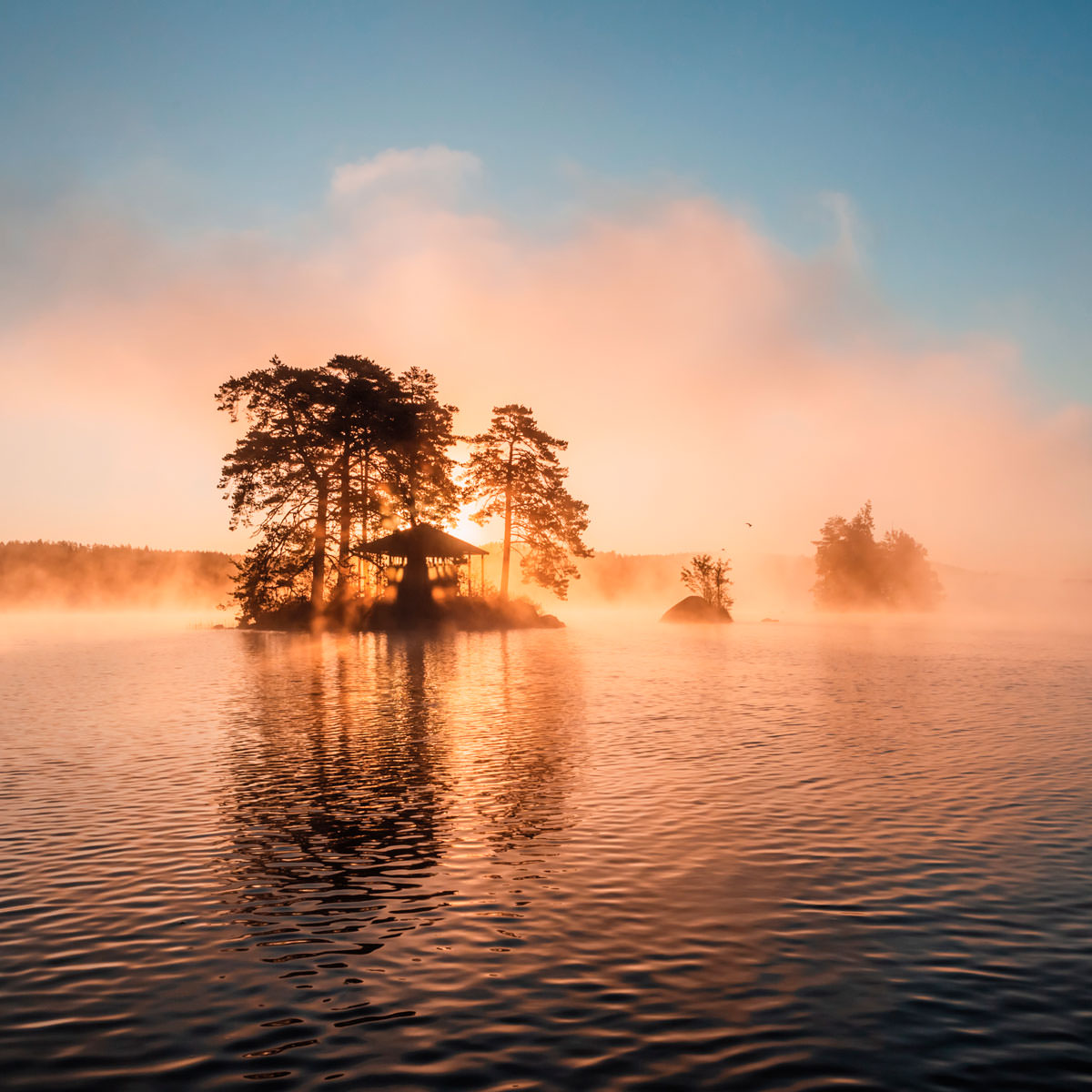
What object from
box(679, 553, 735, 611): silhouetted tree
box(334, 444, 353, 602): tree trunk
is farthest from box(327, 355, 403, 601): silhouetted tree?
box(679, 553, 735, 611): silhouetted tree

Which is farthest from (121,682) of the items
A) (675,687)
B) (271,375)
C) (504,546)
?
(504,546)

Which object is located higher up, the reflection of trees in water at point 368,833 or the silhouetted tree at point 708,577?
the silhouetted tree at point 708,577

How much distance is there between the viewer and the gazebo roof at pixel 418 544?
62406mm

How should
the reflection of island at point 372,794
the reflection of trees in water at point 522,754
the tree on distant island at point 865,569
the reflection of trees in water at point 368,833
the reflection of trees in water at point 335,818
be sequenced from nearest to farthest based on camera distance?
the reflection of trees in water at point 368,833 < the reflection of trees in water at point 335,818 < the reflection of island at point 372,794 < the reflection of trees in water at point 522,754 < the tree on distant island at point 865,569

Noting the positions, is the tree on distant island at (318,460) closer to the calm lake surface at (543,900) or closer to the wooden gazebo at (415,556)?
the wooden gazebo at (415,556)

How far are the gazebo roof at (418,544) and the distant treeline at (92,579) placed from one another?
7430 cm

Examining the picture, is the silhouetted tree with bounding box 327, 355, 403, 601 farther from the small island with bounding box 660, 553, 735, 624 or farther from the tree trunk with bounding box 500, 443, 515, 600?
the small island with bounding box 660, 553, 735, 624

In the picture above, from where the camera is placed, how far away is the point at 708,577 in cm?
8512

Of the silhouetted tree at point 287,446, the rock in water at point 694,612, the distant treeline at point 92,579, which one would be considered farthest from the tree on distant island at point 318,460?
the distant treeline at point 92,579

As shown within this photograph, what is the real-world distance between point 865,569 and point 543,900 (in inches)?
5060

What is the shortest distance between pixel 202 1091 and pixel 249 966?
6.37 feet

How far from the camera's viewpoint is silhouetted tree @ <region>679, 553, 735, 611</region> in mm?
84500

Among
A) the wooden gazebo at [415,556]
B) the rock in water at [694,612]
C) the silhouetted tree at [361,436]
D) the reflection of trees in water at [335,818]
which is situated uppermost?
the silhouetted tree at [361,436]

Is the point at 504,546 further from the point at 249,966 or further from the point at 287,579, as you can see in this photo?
the point at 249,966
